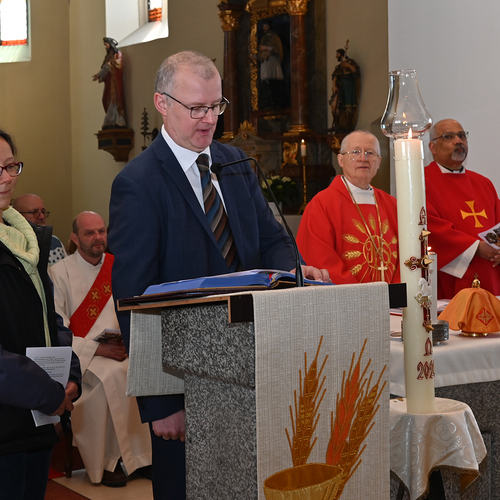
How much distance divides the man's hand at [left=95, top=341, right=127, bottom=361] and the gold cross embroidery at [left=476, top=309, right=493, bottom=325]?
8.23 ft

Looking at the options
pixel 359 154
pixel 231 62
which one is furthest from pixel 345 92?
pixel 359 154

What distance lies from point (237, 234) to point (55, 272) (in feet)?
9.69

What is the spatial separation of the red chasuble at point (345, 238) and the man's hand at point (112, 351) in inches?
51.0

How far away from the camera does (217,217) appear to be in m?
2.09

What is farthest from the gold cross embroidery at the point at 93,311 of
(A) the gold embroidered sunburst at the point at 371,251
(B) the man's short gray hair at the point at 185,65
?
(B) the man's short gray hair at the point at 185,65

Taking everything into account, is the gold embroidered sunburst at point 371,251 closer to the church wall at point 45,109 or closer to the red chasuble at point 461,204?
the red chasuble at point 461,204

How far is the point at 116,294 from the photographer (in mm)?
1969

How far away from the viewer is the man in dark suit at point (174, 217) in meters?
1.95

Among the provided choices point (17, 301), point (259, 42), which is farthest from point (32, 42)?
point (17, 301)

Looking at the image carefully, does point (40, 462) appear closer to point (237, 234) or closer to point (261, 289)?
point (237, 234)

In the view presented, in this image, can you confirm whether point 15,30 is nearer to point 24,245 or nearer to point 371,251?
point 371,251

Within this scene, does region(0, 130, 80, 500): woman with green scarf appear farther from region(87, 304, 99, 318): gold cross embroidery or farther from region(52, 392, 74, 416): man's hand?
region(87, 304, 99, 318): gold cross embroidery

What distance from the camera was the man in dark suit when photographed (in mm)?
1950

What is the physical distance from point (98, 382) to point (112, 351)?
0.23 metres
